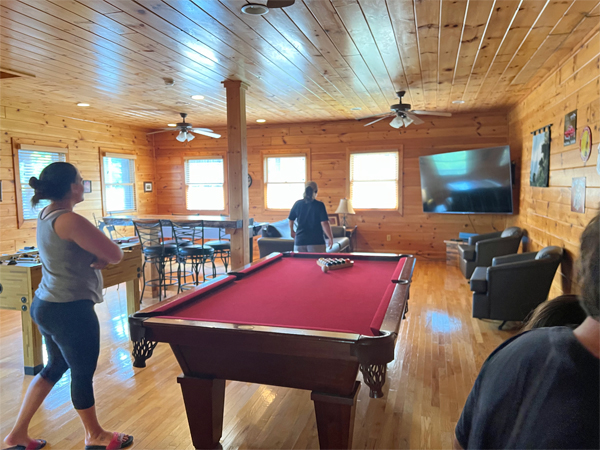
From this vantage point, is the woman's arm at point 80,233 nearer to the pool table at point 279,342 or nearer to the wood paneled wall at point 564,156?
the pool table at point 279,342

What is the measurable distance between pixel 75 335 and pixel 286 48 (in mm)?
2822

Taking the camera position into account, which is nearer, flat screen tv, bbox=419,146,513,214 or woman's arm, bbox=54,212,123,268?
woman's arm, bbox=54,212,123,268

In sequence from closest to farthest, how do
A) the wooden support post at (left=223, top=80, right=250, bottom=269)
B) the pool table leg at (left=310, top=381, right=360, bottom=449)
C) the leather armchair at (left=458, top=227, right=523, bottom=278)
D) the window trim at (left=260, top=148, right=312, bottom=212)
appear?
the pool table leg at (left=310, top=381, right=360, bottom=449) < the wooden support post at (left=223, top=80, right=250, bottom=269) < the leather armchair at (left=458, top=227, right=523, bottom=278) < the window trim at (left=260, top=148, right=312, bottom=212)

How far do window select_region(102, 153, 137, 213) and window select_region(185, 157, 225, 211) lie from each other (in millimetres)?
1146

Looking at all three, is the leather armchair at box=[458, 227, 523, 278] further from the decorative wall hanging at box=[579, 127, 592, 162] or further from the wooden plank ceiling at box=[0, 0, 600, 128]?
the decorative wall hanging at box=[579, 127, 592, 162]

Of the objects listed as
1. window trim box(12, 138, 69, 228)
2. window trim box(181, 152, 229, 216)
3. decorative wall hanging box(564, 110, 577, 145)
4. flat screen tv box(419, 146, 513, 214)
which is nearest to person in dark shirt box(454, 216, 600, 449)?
decorative wall hanging box(564, 110, 577, 145)

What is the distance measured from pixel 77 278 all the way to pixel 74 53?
2.61 meters

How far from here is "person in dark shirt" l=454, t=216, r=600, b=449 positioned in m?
0.75

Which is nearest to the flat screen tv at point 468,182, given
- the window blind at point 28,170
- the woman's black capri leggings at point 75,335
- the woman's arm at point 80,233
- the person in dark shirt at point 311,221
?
the person in dark shirt at point 311,221

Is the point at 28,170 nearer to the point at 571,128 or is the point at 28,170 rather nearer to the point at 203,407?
the point at 203,407

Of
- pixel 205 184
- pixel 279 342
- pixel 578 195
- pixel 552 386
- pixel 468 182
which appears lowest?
pixel 279 342

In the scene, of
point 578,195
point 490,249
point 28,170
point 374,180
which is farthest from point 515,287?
point 28,170

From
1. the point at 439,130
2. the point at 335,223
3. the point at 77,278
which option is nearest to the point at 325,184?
the point at 335,223

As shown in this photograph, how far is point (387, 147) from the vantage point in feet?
25.4
